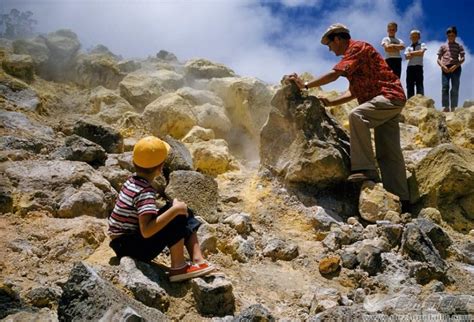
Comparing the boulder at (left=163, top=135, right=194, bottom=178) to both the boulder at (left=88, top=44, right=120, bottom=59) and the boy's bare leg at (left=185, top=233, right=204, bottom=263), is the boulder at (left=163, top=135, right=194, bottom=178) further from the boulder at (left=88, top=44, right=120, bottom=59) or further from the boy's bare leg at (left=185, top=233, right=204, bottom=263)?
the boulder at (left=88, top=44, right=120, bottom=59)

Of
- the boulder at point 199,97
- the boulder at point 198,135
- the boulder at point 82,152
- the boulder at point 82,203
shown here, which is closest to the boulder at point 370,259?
the boulder at point 82,203

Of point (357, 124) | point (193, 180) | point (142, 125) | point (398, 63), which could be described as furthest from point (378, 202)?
point (398, 63)

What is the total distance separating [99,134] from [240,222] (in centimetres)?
308

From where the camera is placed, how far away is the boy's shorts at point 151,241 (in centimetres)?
423

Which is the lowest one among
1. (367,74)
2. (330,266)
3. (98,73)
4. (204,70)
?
(330,266)

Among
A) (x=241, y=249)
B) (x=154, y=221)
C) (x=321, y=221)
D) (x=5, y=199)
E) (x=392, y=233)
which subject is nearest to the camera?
(x=154, y=221)

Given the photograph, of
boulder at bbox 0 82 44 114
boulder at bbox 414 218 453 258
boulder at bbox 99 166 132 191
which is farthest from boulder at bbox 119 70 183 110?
boulder at bbox 414 218 453 258

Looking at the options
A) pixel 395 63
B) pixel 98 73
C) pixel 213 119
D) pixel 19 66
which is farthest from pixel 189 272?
pixel 98 73

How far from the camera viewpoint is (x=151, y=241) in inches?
167

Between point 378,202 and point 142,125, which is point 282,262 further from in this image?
point 142,125

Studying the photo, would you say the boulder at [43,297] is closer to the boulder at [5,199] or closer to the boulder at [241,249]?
the boulder at [5,199]

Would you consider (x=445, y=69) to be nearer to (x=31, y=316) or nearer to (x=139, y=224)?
(x=139, y=224)

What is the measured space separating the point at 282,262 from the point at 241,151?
458cm

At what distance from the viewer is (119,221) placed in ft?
13.9
